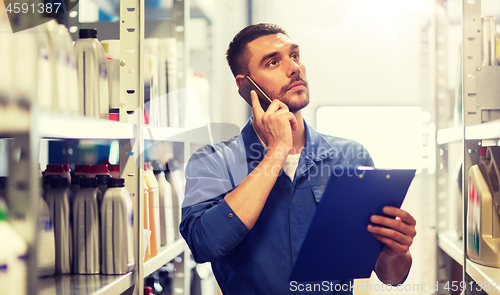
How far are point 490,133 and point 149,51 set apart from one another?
1151mm

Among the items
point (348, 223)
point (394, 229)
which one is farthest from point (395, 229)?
point (348, 223)

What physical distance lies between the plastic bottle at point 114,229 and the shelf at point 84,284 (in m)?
0.03

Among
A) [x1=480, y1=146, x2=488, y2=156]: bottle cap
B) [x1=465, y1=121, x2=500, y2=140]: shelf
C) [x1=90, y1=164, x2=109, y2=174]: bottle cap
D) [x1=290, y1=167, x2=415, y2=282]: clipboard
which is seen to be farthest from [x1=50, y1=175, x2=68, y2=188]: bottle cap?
[x1=480, y1=146, x2=488, y2=156]: bottle cap

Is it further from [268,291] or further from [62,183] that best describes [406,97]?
[62,183]

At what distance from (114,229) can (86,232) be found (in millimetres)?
67

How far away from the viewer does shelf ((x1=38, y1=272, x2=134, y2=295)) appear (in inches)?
29.5

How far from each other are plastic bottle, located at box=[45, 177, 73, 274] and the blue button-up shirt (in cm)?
30

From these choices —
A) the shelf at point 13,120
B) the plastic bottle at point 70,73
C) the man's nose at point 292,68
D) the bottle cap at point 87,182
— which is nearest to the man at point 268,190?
the man's nose at point 292,68

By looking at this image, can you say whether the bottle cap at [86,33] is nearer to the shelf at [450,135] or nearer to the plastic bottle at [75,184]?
the plastic bottle at [75,184]

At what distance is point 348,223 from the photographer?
0.80m

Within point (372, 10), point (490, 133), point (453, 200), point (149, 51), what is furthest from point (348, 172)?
point (372, 10)

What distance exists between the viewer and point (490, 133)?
89 centimetres

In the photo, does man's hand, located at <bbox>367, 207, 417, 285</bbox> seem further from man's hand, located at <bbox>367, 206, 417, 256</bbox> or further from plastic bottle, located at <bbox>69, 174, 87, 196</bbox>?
plastic bottle, located at <bbox>69, 174, 87, 196</bbox>

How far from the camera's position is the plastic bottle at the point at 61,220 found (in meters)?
0.86
